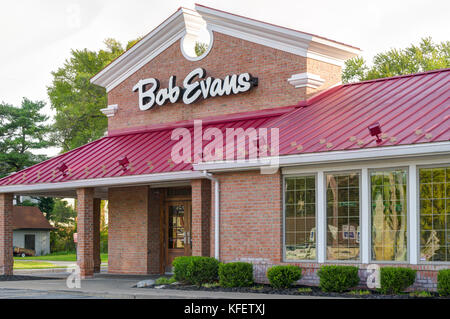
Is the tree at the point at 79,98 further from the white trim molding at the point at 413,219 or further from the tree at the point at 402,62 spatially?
the white trim molding at the point at 413,219

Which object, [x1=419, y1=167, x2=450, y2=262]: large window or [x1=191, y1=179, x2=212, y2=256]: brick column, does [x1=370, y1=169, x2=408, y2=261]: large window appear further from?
[x1=191, y1=179, x2=212, y2=256]: brick column

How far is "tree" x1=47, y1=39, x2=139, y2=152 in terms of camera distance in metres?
63.5

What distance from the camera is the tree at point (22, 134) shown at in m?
60.2

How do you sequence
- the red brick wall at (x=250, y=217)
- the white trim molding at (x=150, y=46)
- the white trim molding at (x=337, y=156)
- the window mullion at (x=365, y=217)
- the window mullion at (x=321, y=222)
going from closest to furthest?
1. the white trim molding at (x=337, y=156)
2. the window mullion at (x=365, y=217)
3. the window mullion at (x=321, y=222)
4. the red brick wall at (x=250, y=217)
5. the white trim molding at (x=150, y=46)

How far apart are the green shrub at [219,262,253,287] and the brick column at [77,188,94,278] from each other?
6.63 meters

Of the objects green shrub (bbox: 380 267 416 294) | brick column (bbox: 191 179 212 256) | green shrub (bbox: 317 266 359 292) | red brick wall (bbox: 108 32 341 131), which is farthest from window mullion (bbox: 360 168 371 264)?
brick column (bbox: 191 179 212 256)

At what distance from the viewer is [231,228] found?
20.4 m

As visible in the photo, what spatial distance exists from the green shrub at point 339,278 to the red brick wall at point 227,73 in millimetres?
6738

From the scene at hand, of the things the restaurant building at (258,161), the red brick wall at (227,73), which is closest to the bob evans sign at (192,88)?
the restaurant building at (258,161)

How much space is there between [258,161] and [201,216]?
10.4 ft

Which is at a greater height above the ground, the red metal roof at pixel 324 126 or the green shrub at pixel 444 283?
the red metal roof at pixel 324 126

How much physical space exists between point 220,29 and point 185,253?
7922 millimetres
